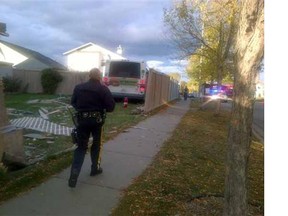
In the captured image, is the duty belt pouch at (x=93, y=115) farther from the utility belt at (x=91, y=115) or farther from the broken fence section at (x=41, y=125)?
the broken fence section at (x=41, y=125)

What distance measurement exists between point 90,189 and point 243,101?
2885 millimetres

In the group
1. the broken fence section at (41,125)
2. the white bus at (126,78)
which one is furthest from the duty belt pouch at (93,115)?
the white bus at (126,78)

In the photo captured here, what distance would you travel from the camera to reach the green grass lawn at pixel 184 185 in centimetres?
556

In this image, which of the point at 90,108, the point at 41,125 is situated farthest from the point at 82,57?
the point at 90,108

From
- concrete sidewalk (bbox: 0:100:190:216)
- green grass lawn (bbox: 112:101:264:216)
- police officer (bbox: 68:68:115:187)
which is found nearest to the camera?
concrete sidewalk (bbox: 0:100:190:216)

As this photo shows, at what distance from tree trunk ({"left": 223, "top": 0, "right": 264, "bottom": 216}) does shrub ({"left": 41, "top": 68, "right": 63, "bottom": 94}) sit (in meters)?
29.8

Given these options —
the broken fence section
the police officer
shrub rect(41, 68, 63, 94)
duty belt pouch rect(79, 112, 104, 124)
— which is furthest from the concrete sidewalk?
shrub rect(41, 68, 63, 94)

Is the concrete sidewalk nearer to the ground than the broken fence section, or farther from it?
nearer to the ground

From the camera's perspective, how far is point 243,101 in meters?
4.14

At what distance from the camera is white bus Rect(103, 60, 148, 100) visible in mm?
21062

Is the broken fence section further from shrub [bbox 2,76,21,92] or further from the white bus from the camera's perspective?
shrub [bbox 2,76,21,92]

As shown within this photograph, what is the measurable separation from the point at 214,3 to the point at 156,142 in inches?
391

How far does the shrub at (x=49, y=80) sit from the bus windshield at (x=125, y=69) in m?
12.5
